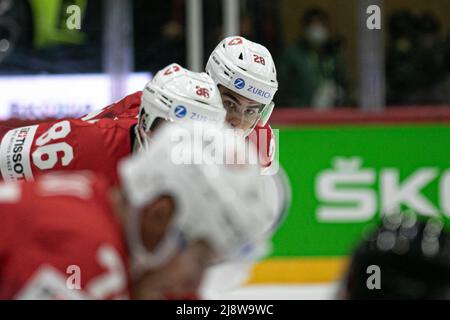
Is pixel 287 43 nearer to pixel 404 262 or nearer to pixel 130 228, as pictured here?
pixel 130 228

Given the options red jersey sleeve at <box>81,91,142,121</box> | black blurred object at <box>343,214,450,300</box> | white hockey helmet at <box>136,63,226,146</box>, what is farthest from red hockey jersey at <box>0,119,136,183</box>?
black blurred object at <box>343,214,450,300</box>

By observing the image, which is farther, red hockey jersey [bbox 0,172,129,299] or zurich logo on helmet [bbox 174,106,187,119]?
zurich logo on helmet [bbox 174,106,187,119]

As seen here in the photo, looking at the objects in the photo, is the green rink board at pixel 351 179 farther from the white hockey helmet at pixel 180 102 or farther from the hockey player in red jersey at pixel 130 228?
the hockey player in red jersey at pixel 130 228

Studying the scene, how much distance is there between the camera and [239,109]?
5113 millimetres

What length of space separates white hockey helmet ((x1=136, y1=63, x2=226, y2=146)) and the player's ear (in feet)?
7.07

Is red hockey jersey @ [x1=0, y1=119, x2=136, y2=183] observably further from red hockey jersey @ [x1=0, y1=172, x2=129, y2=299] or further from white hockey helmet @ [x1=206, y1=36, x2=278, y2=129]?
red hockey jersey @ [x1=0, y1=172, x2=129, y2=299]

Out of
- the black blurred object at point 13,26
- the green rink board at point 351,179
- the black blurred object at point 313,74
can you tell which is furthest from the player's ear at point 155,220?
the black blurred object at point 13,26

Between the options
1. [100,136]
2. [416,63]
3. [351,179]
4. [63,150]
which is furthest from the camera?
[416,63]

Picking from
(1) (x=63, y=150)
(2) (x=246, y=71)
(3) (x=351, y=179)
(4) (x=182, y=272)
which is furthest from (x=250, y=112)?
(4) (x=182, y=272)

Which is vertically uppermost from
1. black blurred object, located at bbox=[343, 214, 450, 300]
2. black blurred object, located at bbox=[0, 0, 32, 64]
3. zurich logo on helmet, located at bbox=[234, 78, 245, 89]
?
black blurred object, located at bbox=[343, 214, 450, 300]

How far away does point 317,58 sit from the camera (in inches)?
311

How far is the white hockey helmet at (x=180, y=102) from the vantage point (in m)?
4.51

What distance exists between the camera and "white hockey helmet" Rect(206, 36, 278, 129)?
5.17m

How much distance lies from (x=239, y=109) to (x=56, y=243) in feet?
9.53
